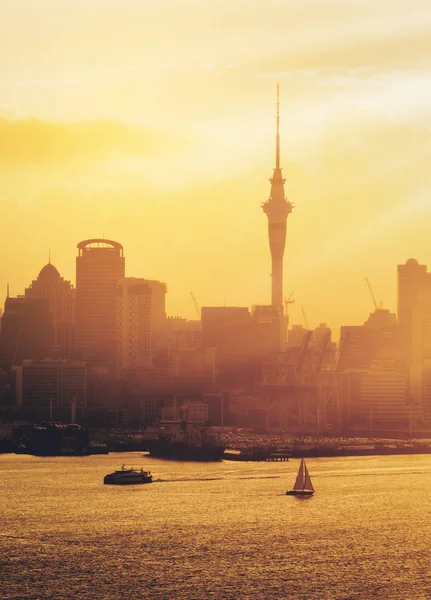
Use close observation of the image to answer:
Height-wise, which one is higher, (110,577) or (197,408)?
(197,408)

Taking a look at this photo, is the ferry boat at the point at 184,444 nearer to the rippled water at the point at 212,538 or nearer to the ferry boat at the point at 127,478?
the rippled water at the point at 212,538

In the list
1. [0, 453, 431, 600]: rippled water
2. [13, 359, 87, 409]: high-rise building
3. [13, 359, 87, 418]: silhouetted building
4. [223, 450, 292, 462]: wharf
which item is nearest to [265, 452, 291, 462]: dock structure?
[223, 450, 292, 462]: wharf

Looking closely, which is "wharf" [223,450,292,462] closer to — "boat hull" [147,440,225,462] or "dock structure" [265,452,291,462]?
"dock structure" [265,452,291,462]

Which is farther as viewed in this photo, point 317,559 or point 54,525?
point 54,525

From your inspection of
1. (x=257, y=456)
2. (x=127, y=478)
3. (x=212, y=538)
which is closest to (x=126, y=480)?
(x=127, y=478)

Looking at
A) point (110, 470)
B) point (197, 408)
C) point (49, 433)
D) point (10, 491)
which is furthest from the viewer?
point (197, 408)

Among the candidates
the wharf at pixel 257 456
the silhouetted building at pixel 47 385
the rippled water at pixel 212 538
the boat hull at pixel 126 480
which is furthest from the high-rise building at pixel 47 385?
the boat hull at pixel 126 480

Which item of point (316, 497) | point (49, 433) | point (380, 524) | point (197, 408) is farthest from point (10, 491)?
point (197, 408)

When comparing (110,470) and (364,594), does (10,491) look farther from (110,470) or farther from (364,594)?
→ (364,594)
